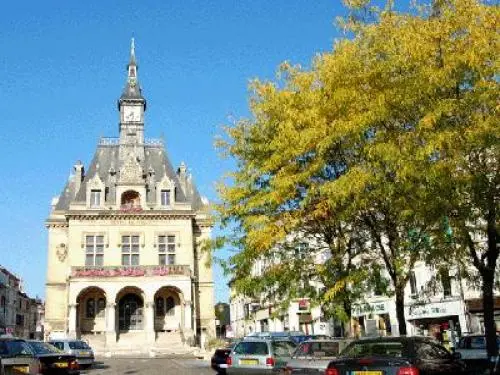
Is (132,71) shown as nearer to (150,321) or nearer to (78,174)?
(78,174)

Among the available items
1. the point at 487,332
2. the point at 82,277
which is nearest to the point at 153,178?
the point at 82,277

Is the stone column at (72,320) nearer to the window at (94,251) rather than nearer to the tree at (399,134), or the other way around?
the window at (94,251)

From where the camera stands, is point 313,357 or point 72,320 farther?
point 72,320

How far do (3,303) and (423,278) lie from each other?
270ft

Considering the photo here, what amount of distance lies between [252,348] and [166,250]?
32929mm

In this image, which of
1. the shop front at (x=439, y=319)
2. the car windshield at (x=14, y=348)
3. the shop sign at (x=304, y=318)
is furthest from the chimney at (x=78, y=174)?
the car windshield at (x=14, y=348)

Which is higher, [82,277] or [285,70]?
[285,70]

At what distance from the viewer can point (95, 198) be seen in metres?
49.0

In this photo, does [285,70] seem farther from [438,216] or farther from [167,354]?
[167,354]

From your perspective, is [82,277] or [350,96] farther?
[82,277]

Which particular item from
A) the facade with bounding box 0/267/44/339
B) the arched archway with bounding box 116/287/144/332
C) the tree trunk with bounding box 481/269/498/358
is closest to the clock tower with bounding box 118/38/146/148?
the arched archway with bounding box 116/287/144/332

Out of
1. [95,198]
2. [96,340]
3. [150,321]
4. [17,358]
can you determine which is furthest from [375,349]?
[95,198]

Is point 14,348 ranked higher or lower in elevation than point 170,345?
higher

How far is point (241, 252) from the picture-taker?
59.8ft
